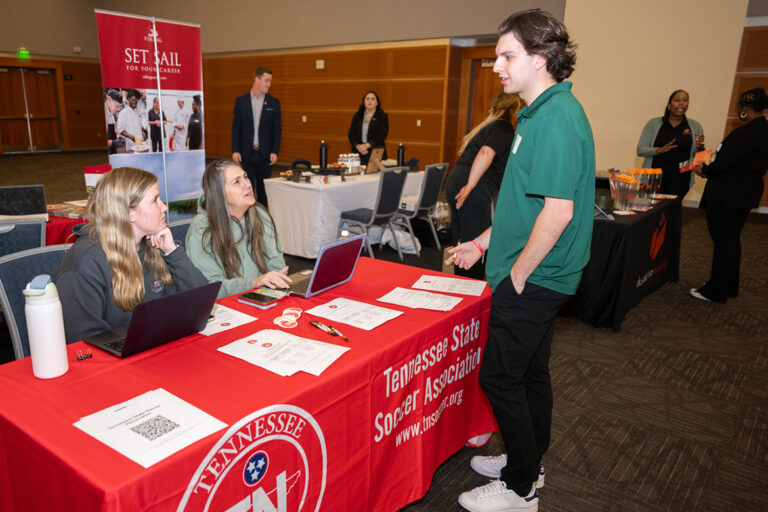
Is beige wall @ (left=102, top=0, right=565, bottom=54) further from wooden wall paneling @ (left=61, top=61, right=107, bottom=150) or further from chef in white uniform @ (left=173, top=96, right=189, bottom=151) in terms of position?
chef in white uniform @ (left=173, top=96, right=189, bottom=151)

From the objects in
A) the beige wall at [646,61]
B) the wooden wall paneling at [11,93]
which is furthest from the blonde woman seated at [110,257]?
the wooden wall paneling at [11,93]

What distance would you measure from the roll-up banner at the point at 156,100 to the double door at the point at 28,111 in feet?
39.7

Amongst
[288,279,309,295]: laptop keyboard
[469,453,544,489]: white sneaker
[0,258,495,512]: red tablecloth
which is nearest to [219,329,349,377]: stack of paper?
[0,258,495,512]: red tablecloth

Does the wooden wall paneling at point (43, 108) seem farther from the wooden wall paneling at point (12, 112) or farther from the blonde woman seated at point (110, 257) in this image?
the blonde woman seated at point (110, 257)

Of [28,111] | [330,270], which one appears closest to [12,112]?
[28,111]

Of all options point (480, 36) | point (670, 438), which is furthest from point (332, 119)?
point (670, 438)

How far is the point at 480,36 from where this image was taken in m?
8.83

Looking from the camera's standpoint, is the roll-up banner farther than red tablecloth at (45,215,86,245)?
Yes

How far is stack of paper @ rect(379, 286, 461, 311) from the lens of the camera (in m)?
1.77

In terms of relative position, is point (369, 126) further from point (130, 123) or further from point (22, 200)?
point (22, 200)

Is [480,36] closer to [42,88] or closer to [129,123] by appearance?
[129,123]

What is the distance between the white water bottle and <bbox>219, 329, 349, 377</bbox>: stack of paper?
374mm

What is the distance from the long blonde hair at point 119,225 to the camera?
5.00ft

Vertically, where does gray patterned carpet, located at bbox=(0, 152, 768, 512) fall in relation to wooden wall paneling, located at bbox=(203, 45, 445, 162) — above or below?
below
